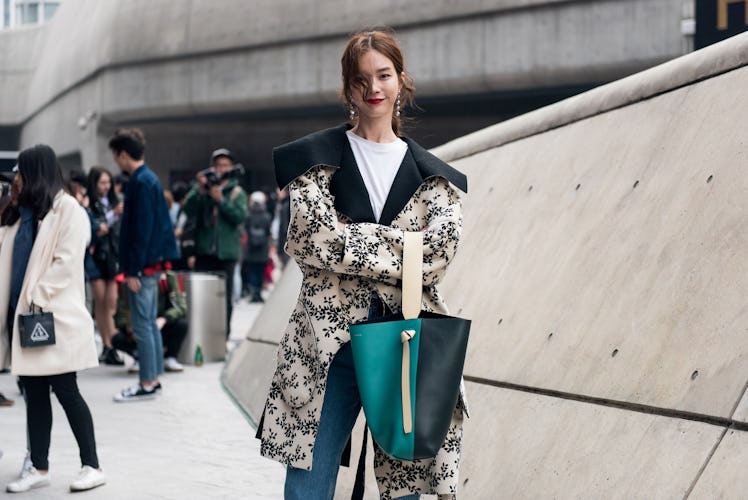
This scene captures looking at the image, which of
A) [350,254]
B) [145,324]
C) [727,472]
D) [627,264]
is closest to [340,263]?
[350,254]

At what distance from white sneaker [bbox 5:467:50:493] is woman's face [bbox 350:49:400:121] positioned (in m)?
3.28

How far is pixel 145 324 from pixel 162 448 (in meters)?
2.16

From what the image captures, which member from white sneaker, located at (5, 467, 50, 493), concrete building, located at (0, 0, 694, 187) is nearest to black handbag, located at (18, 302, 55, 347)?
white sneaker, located at (5, 467, 50, 493)

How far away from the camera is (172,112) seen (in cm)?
2788

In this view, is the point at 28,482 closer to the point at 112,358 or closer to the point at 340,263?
the point at 340,263

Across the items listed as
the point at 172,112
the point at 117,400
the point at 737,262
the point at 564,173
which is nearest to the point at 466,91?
the point at 172,112

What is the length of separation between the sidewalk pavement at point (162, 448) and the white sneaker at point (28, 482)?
41 mm

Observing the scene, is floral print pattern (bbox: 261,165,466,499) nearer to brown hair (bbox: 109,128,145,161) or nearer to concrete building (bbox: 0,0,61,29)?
brown hair (bbox: 109,128,145,161)

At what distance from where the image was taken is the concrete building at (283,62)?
704 inches

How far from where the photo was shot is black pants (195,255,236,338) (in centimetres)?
1161

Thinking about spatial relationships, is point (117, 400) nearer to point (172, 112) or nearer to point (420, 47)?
point (420, 47)

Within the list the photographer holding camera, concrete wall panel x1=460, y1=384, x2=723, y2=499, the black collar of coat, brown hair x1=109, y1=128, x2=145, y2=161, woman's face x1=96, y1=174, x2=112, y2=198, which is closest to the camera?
the black collar of coat

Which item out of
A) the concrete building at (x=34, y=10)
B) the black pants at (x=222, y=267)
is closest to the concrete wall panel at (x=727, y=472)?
the black pants at (x=222, y=267)

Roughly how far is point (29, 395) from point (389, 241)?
3.20 m
